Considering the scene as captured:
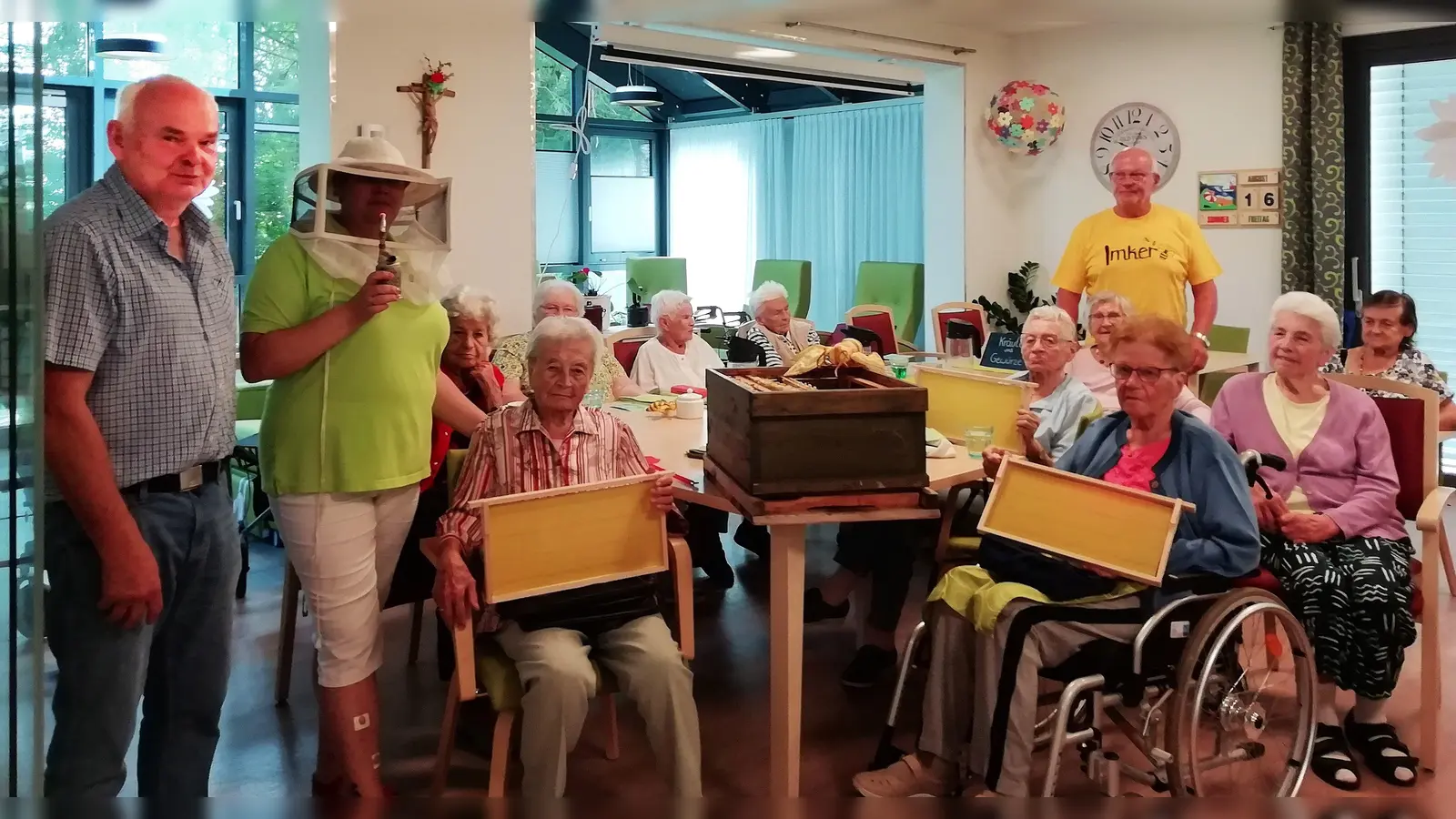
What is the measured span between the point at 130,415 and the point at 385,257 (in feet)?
1.82

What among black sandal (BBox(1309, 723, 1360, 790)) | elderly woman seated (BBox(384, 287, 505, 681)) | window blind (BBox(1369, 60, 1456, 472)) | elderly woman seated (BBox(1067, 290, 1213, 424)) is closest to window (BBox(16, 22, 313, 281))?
elderly woman seated (BBox(384, 287, 505, 681))

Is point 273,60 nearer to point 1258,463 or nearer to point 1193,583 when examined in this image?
point 1258,463

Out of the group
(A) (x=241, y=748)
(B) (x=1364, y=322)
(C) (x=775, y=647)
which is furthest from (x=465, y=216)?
(B) (x=1364, y=322)

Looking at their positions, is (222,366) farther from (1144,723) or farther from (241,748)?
(1144,723)

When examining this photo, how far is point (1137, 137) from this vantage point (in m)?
6.82

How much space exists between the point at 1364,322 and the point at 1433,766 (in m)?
1.95

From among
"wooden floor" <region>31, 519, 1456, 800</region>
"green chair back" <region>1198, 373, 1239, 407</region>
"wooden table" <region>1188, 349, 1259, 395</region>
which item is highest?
"wooden table" <region>1188, 349, 1259, 395</region>

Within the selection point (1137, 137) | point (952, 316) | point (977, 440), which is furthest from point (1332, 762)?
point (1137, 137)

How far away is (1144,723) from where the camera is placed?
2363mm

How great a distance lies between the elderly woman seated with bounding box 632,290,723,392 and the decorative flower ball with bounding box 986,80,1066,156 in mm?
3195

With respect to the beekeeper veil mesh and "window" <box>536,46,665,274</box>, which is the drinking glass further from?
"window" <box>536,46,665,274</box>

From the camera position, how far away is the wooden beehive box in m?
2.21

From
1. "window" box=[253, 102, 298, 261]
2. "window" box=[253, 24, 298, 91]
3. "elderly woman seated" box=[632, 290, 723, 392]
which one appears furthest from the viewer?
"window" box=[253, 102, 298, 261]

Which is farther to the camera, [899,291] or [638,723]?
[899,291]
